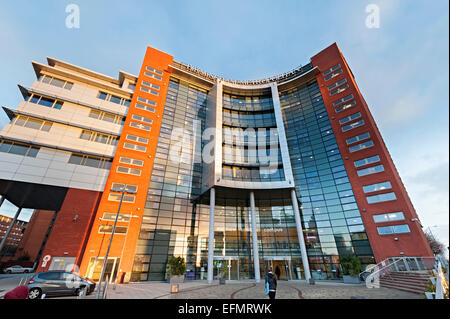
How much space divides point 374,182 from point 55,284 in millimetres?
36537

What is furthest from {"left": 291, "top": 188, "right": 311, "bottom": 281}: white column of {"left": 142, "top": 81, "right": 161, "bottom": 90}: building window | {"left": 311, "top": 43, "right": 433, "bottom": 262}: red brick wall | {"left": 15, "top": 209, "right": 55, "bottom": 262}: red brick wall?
{"left": 15, "top": 209, "right": 55, "bottom": 262}: red brick wall

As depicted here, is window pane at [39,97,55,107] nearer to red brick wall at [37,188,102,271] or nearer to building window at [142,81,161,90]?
red brick wall at [37,188,102,271]

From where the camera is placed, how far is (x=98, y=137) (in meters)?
28.0

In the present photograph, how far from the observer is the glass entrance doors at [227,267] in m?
25.5

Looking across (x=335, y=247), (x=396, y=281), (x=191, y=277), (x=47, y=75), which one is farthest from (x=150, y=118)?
(x=396, y=281)

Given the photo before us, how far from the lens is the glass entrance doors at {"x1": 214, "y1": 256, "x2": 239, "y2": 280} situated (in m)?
25.5

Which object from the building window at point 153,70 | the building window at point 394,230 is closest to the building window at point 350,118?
the building window at point 394,230

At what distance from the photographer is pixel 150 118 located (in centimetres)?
3184

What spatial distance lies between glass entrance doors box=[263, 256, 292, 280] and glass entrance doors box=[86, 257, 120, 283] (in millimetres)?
19512

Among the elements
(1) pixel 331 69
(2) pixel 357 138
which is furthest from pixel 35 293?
(1) pixel 331 69
